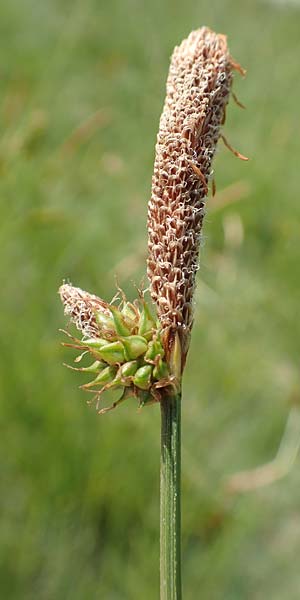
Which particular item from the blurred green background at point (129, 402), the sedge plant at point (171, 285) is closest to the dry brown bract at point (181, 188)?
the sedge plant at point (171, 285)

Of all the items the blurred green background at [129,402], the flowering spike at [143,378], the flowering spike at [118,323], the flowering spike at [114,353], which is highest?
the blurred green background at [129,402]

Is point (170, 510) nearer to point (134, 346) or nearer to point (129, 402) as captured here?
point (134, 346)

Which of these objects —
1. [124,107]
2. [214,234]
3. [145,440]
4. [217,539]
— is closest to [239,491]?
[217,539]

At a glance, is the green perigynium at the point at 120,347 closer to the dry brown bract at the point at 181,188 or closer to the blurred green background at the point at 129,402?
the dry brown bract at the point at 181,188

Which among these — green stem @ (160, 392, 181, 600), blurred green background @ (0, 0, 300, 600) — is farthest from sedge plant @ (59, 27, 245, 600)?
blurred green background @ (0, 0, 300, 600)

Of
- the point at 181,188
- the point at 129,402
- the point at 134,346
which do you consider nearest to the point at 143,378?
the point at 134,346

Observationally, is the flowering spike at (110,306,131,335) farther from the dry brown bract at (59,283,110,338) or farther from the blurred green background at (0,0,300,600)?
the blurred green background at (0,0,300,600)

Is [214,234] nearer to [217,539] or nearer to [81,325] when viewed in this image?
[217,539]
